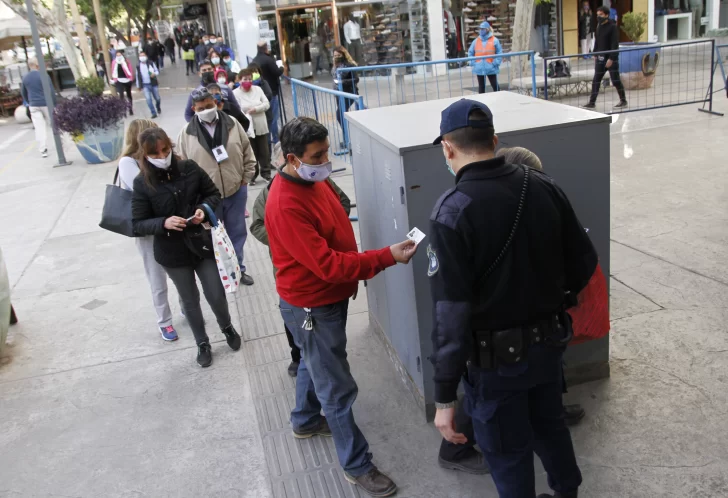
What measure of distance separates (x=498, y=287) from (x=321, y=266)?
853mm

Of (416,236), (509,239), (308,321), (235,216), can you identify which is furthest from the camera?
(235,216)

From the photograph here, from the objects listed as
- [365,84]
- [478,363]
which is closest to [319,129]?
[478,363]

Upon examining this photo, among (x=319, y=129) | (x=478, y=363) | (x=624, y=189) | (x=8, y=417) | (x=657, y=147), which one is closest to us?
(x=478, y=363)

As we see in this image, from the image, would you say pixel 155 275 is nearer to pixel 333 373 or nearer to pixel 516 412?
pixel 333 373

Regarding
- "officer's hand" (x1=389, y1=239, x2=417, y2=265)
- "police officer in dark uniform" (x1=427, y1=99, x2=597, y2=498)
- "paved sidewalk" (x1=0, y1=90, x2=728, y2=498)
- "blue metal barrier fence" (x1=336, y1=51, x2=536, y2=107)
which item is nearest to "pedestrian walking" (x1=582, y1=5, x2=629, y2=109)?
"blue metal barrier fence" (x1=336, y1=51, x2=536, y2=107)

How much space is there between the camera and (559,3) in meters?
23.8

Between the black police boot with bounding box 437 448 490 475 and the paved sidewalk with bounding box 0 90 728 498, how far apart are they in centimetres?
4

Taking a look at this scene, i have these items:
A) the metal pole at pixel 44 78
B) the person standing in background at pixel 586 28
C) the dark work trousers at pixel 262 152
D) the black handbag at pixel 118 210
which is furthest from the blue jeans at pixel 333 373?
the person standing in background at pixel 586 28

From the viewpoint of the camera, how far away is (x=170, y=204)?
449 cm

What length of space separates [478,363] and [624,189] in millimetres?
5995

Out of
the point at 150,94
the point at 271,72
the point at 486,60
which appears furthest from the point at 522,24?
the point at 150,94

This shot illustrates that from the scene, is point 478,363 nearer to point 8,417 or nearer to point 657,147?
point 8,417

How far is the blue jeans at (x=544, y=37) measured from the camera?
79.3 ft

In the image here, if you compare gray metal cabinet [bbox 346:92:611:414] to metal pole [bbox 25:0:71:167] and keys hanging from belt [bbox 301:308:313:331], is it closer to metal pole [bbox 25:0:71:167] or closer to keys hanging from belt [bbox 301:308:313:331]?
keys hanging from belt [bbox 301:308:313:331]
